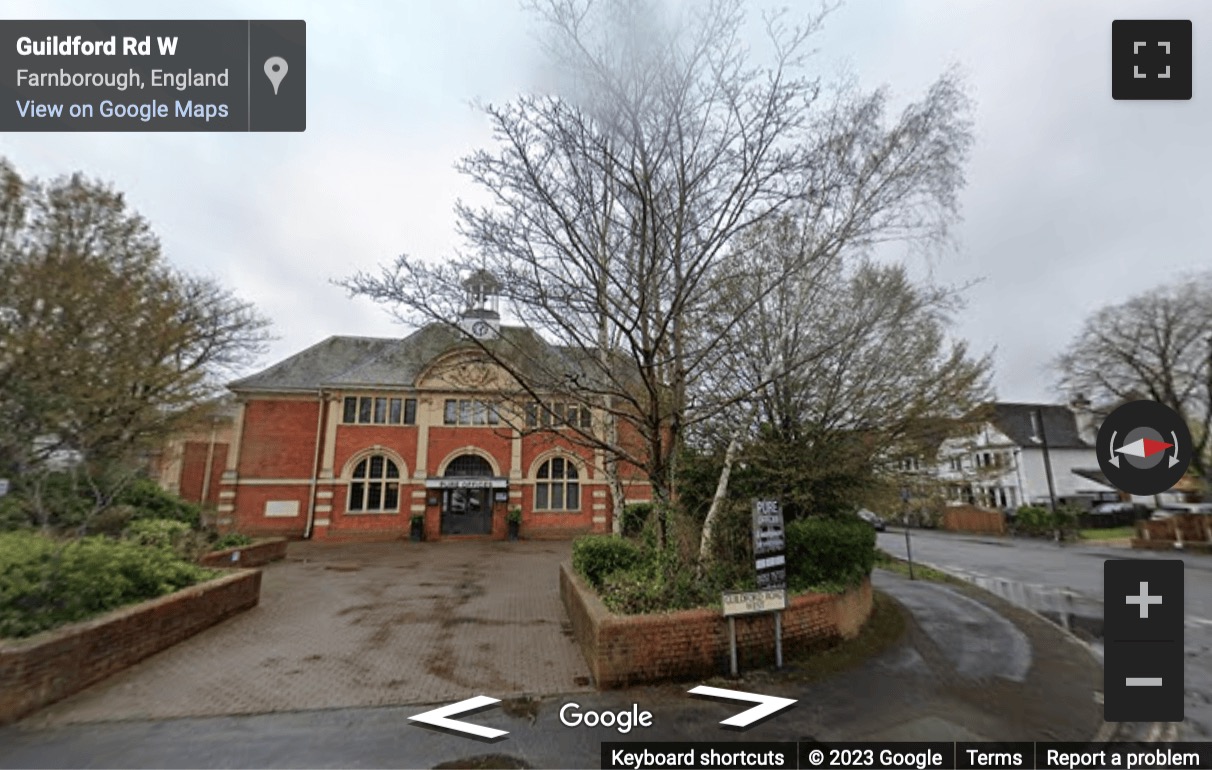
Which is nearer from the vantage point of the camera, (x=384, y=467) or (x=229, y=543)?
(x=229, y=543)

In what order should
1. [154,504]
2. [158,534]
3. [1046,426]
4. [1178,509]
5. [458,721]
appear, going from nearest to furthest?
1. [458,721]
2. [158,534]
3. [154,504]
4. [1178,509]
5. [1046,426]

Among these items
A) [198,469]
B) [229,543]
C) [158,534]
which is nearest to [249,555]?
[229,543]

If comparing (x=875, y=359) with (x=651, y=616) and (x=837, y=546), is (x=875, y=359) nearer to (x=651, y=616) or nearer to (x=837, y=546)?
(x=837, y=546)

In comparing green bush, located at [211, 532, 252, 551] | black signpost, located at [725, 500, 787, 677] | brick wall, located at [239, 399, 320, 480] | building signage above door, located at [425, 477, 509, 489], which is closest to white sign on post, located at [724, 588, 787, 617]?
black signpost, located at [725, 500, 787, 677]

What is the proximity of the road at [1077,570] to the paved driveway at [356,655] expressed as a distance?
7229 mm

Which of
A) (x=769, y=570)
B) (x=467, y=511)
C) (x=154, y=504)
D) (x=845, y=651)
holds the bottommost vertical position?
(x=467, y=511)

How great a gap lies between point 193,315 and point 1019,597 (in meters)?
26.1

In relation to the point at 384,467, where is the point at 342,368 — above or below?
above

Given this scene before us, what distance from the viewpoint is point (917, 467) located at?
32.9 ft

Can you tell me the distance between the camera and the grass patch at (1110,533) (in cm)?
2711

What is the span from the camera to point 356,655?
7.39m

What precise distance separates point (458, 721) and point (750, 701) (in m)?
3.05

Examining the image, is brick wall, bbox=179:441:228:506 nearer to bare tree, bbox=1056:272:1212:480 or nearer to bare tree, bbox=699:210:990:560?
bare tree, bbox=699:210:990:560

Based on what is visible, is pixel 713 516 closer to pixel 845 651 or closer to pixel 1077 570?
pixel 845 651
